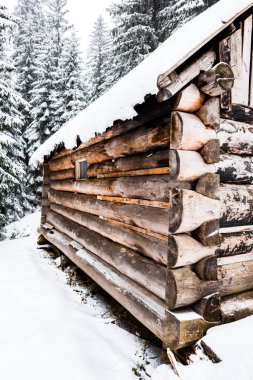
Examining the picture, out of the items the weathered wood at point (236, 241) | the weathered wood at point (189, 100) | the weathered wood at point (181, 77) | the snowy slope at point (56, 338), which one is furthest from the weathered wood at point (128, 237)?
the weathered wood at point (181, 77)

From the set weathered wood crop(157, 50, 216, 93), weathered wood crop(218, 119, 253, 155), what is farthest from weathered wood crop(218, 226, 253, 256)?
weathered wood crop(157, 50, 216, 93)

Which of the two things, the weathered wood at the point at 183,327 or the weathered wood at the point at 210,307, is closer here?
the weathered wood at the point at 183,327

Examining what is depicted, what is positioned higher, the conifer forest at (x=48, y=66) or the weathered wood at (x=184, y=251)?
the conifer forest at (x=48, y=66)

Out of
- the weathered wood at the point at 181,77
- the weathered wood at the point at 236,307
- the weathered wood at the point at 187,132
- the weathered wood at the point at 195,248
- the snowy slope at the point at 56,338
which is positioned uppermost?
the weathered wood at the point at 181,77

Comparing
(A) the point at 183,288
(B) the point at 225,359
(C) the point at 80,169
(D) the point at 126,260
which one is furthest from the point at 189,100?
(C) the point at 80,169


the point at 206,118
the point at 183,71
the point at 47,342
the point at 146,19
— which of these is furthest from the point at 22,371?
the point at 146,19

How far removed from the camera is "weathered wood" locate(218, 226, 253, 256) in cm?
279

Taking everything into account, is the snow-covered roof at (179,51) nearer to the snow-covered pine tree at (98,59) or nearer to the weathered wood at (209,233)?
the weathered wood at (209,233)

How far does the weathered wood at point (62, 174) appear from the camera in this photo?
6129mm

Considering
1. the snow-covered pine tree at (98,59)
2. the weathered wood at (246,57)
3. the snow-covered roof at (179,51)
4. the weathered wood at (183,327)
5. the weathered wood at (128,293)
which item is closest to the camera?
the snow-covered roof at (179,51)

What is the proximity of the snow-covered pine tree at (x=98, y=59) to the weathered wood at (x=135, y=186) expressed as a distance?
15.8 m

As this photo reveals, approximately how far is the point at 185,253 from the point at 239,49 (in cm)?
222

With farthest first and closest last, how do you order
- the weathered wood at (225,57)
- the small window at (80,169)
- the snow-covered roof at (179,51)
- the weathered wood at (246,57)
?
1. the small window at (80,169)
2. the weathered wood at (246,57)
3. the weathered wood at (225,57)
4. the snow-covered roof at (179,51)

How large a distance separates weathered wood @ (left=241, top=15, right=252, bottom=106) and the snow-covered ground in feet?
7.74
